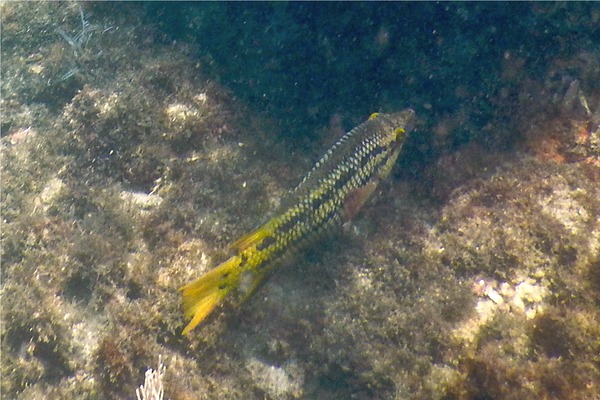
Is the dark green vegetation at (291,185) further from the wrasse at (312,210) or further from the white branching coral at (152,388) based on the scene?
the wrasse at (312,210)

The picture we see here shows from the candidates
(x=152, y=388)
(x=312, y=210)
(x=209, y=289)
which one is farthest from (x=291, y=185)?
(x=152, y=388)

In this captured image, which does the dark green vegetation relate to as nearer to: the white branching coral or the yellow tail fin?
the white branching coral

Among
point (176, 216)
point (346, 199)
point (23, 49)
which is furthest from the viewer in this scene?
point (23, 49)

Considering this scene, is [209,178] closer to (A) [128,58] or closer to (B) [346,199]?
(B) [346,199]

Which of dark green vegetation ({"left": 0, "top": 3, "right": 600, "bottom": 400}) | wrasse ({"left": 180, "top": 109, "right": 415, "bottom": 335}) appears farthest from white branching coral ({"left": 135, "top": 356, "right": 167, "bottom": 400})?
→ wrasse ({"left": 180, "top": 109, "right": 415, "bottom": 335})

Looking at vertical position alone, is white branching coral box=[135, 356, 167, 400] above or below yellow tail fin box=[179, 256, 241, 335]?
below

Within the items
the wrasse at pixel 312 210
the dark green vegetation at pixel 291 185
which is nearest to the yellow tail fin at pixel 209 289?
the wrasse at pixel 312 210

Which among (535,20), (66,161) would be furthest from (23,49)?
(535,20)
